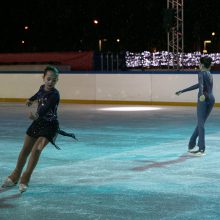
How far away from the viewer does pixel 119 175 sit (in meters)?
8.37

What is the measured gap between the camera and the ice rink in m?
6.25

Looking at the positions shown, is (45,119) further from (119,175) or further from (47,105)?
(119,175)

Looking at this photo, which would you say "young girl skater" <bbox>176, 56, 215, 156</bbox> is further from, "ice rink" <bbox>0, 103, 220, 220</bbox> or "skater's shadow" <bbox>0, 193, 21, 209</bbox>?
"skater's shadow" <bbox>0, 193, 21, 209</bbox>

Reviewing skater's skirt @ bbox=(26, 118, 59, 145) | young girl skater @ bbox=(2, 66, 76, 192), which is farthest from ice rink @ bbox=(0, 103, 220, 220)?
skater's skirt @ bbox=(26, 118, 59, 145)

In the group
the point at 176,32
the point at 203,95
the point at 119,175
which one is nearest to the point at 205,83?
the point at 203,95

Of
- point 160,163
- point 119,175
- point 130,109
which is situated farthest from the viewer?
point 130,109

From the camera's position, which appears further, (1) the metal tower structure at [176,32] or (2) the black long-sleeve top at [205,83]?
(1) the metal tower structure at [176,32]

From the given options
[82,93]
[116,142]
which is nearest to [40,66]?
[82,93]

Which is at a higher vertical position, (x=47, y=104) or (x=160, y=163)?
(x=47, y=104)

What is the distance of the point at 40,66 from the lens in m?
35.3

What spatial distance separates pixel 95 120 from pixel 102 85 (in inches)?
248

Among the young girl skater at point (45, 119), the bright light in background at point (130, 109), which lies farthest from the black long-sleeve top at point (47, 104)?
the bright light in background at point (130, 109)

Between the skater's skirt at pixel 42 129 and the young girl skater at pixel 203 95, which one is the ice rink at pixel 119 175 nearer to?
the young girl skater at pixel 203 95

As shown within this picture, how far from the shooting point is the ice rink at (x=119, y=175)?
625 cm
